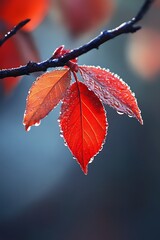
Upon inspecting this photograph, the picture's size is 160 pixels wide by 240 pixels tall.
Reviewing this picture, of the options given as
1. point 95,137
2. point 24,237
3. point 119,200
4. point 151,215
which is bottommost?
point 151,215

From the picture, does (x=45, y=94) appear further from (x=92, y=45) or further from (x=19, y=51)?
(x=19, y=51)

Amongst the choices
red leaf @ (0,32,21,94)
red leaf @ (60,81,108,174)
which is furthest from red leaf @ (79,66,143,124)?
red leaf @ (0,32,21,94)

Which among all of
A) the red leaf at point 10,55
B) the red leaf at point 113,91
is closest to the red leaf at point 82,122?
the red leaf at point 113,91

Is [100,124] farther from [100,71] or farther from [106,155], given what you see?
[106,155]

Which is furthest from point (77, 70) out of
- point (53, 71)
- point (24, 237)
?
point (24, 237)

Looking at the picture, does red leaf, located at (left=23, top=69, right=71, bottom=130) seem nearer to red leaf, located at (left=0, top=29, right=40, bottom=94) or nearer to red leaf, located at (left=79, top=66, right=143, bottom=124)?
red leaf, located at (left=79, top=66, right=143, bottom=124)

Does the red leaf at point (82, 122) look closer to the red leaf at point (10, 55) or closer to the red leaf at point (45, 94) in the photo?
the red leaf at point (45, 94)
